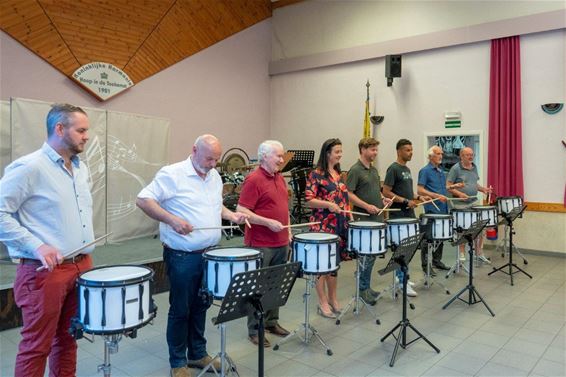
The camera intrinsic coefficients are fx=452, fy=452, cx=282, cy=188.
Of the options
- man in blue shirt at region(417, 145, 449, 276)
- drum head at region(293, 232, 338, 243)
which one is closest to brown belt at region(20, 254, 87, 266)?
drum head at region(293, 232, 338, 243)

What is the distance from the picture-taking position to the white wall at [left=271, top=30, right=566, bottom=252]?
6.89m

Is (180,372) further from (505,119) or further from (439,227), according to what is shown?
(505,119)

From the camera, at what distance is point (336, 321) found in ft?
13.1

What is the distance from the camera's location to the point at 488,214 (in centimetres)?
534

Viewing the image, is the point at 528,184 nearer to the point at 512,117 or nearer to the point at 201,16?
the point at 512,117

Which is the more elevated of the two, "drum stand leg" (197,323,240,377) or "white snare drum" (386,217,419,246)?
"white snare drum" (386,217,419,246)

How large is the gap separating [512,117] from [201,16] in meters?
6.10

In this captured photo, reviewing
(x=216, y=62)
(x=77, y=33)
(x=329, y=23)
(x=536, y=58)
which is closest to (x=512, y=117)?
(x=536, y=58)

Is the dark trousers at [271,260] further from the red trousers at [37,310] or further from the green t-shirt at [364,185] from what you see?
the red trousers at [37,310]

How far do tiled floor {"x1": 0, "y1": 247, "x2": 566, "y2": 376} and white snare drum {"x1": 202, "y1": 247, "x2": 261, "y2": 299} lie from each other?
76cm

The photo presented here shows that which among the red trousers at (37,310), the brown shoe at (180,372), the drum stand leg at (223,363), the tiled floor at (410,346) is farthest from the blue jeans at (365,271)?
the red trousers at (37,310)

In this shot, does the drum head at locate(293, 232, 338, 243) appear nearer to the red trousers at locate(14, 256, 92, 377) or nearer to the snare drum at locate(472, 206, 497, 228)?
the red trousers at locate(14, 256, 92, 377)

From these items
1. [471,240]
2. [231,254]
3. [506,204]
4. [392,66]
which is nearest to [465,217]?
[471,240]

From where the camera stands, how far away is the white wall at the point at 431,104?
6887mm
